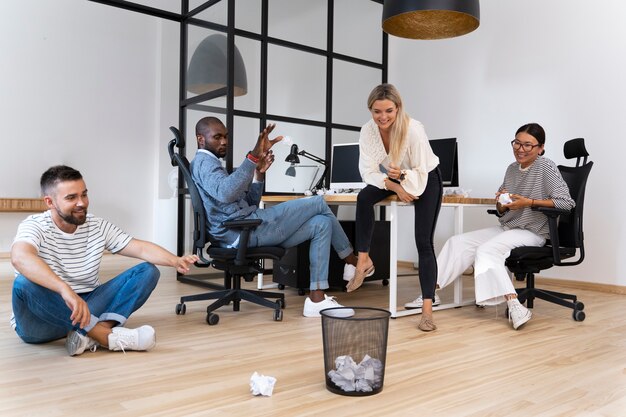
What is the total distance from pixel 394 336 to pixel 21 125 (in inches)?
224

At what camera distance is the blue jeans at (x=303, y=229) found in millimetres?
3162

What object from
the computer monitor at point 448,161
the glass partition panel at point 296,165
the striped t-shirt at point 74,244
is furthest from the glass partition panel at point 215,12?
the striped t-shirt at point 74,244

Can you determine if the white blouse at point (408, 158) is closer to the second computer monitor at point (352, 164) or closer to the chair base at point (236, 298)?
the chair base at point (236, 298)

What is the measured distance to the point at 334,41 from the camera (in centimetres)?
521

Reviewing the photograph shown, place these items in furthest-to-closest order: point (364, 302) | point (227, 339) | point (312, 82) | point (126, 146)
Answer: point (126, 146)
point (312, 82)
point (364, 302)
point (227, 339)

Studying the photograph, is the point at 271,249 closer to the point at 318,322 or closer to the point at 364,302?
the point at 318,322

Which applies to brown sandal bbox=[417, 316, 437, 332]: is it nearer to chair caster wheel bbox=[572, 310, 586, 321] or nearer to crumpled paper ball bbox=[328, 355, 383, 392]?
chair caster wheel bbox=[572, 310, 586, 321]

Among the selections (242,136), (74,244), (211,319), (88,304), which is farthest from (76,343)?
(242,136)

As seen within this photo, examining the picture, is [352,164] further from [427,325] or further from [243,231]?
[427,325]

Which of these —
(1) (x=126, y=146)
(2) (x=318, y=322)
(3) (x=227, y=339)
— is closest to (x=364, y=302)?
(2) (x=318, y=322)

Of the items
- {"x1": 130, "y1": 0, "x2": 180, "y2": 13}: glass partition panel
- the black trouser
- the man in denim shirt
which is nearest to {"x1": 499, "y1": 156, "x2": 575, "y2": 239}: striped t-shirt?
the black trouser

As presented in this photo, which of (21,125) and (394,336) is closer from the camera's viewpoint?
(394,336)

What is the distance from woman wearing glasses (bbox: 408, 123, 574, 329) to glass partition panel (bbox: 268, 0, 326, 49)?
2279mm

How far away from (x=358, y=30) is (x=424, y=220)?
9.79 ft
